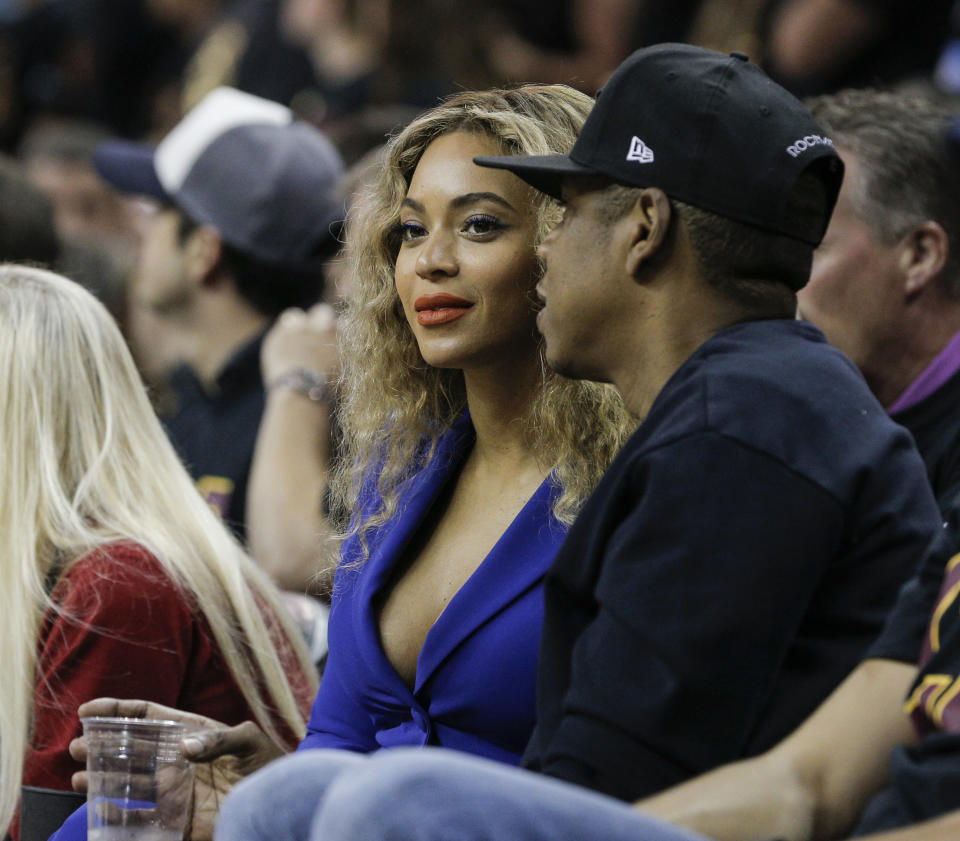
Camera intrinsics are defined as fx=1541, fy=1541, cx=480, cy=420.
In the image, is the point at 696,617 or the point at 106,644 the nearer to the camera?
the point at 696,617

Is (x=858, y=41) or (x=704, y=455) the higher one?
(x=858, y=41)

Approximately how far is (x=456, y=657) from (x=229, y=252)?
9.66 feet

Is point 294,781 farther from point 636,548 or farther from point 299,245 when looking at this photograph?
point 299,245

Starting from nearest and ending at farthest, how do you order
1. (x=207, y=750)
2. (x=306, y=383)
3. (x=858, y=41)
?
(x=207, y=750), (x=306, y=383), (x=858, y=41)

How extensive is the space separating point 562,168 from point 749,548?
2.06ft

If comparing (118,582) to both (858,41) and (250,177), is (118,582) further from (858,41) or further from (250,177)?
(858,41)

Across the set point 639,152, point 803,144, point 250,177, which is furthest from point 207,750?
point 250,177

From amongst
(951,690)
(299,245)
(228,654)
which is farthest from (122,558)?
(299,245)

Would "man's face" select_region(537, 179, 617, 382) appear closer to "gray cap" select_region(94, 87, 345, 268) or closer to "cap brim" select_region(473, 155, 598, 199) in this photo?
"cap brim" select_region(473, 155, 598, 199)

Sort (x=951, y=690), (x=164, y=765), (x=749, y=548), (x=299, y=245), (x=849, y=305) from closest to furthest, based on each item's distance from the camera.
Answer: (x=951, y=690)
(x=749, y=548)
(x=164, y=765)
(x=849, y=305)
(x=299, y=245)

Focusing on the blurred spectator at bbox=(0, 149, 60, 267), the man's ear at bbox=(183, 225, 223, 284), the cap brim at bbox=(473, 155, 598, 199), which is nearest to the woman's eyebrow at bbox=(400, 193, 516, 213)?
the cap brim at bbox=(473, 155, 598, 199)

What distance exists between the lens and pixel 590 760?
180cm

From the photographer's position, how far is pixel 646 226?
81.4 inches

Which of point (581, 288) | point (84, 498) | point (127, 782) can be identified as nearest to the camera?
point (581, 288)
